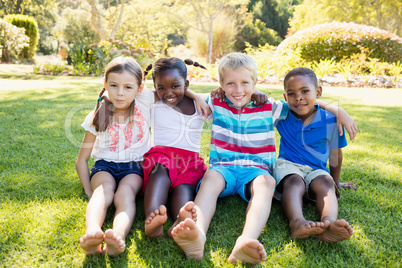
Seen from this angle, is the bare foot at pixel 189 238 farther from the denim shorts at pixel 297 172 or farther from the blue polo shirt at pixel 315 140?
the blue polo shirt at pixel 315 140

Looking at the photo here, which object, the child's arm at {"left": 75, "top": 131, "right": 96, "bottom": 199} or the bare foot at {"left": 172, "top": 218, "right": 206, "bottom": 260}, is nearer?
the bare foot at {"left": 172, "top": 218, "right": 206, "bottom": 260}

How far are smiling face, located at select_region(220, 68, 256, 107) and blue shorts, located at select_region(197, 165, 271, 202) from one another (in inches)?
22.0

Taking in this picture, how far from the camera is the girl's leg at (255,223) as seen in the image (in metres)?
1.63

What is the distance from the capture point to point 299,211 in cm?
209

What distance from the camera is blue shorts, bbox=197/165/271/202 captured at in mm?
2332

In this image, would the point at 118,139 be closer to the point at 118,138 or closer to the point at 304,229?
the point at 118,138

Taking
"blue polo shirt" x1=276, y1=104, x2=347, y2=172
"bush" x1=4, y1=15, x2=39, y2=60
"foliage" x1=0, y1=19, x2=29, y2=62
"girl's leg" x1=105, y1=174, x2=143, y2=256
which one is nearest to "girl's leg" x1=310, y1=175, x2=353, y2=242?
"blue polo shirt" x1=276, y1=104, x2=347, y2=172

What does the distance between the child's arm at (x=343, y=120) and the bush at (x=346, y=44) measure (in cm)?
896

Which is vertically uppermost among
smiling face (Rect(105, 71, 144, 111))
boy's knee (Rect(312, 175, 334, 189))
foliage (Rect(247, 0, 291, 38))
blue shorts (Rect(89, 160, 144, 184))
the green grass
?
foliage (Rect(247, 0, 291, 38))

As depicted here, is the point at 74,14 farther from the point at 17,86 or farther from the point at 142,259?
the point at 142,259

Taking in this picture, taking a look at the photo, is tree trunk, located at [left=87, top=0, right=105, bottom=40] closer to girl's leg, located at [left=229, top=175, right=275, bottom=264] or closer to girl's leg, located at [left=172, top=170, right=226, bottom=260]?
girl's leg, located at [left=172, top=170, right=226, bottom=260]

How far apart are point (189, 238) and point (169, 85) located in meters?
1.37

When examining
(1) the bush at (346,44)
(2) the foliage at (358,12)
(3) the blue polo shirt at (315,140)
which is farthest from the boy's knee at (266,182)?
(2) the foliage at (358,12)

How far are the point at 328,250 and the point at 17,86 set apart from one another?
7945 mm
